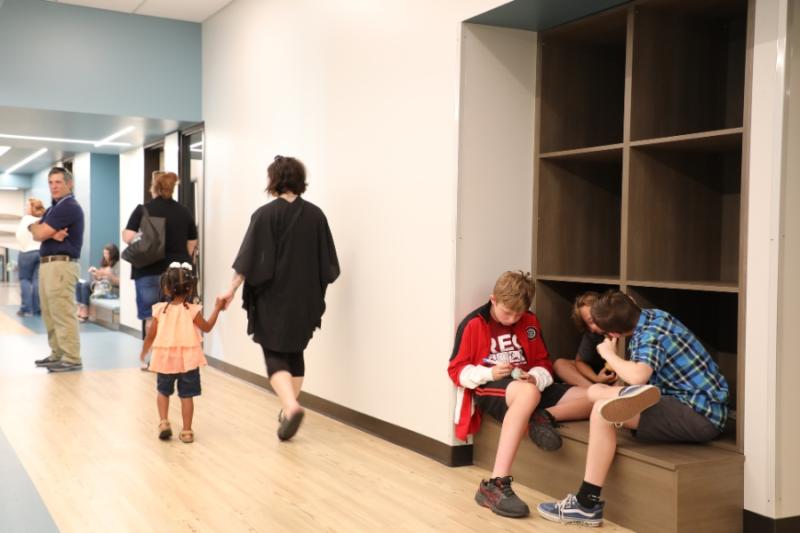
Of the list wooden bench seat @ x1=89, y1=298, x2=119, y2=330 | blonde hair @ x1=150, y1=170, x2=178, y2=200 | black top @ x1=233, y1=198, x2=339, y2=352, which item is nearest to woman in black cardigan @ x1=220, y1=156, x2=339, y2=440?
black top @ x1=233, y1=198, x2=339, y2=352

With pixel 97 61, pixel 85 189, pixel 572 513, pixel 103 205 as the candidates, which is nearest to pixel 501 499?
pixel 572 513

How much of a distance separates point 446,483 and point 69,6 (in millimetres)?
4666

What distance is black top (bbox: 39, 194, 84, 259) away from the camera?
593cm

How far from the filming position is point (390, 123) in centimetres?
419

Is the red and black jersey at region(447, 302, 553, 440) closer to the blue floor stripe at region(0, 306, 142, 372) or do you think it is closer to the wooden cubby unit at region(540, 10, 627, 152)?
the wooden cubby unit at region(540, 10, 627, 152)

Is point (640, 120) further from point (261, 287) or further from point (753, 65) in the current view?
point (261, 287)

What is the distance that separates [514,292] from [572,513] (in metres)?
0.88

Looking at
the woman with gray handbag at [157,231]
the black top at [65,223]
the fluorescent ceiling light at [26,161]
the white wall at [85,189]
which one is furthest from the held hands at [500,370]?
the white wall at [85,189]

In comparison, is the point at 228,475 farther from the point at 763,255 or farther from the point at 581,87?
the point at 581,87

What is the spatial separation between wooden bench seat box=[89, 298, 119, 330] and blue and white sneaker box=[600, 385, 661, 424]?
7.17m

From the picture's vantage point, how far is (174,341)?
4.01 metres

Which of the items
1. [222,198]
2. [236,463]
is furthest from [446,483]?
[222,198]

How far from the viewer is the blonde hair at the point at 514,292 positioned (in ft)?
11.2

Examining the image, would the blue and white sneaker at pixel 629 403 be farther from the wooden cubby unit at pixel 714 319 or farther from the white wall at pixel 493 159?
the white wall at pixel 493 159
